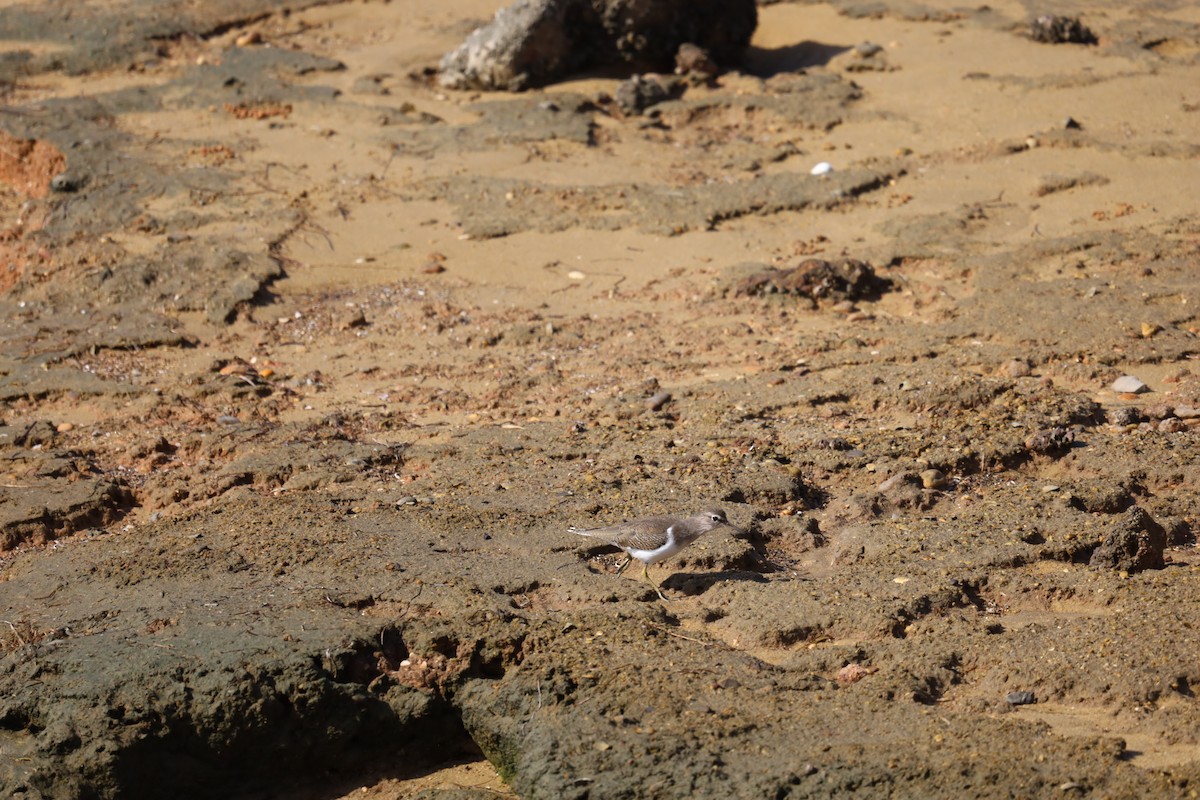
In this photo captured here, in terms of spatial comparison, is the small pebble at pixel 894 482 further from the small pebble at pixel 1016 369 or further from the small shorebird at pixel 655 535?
the small pebble at pixel 1016 369

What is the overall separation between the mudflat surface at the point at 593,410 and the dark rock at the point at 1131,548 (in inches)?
0.5

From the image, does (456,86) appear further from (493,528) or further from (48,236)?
(493,528)

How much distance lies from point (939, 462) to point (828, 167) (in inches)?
142

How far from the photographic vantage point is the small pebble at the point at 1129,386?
5.07 m

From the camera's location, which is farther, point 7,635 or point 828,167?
point 828,167

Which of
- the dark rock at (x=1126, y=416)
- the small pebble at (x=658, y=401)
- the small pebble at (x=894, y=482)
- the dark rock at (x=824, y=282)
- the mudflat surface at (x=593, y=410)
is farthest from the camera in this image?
the dark rock at (x=824, y=282)

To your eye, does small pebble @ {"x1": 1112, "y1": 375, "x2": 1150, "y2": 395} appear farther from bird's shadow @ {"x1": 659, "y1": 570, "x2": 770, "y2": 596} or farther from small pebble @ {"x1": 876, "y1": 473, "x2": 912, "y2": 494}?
bird's shadow @ {"x1": 659, "y1": 570, "x2": 770, "y2": 596}

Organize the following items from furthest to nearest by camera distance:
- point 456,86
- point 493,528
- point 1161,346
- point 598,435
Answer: point 456,86
point 1161,346
point 598,435
point 493,528

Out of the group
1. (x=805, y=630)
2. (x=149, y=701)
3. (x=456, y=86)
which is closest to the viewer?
(x=149, y=701)

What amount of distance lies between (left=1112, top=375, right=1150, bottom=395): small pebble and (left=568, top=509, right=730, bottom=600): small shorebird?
2.16 m

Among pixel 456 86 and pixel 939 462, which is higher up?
pixel 456 86

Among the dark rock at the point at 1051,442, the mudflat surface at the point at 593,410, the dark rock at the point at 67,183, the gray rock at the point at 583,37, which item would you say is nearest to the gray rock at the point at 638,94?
the mudflat surface at the point at 593,410

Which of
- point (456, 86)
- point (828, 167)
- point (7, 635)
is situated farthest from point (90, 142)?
point (7, 635)

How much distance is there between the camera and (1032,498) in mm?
4188
